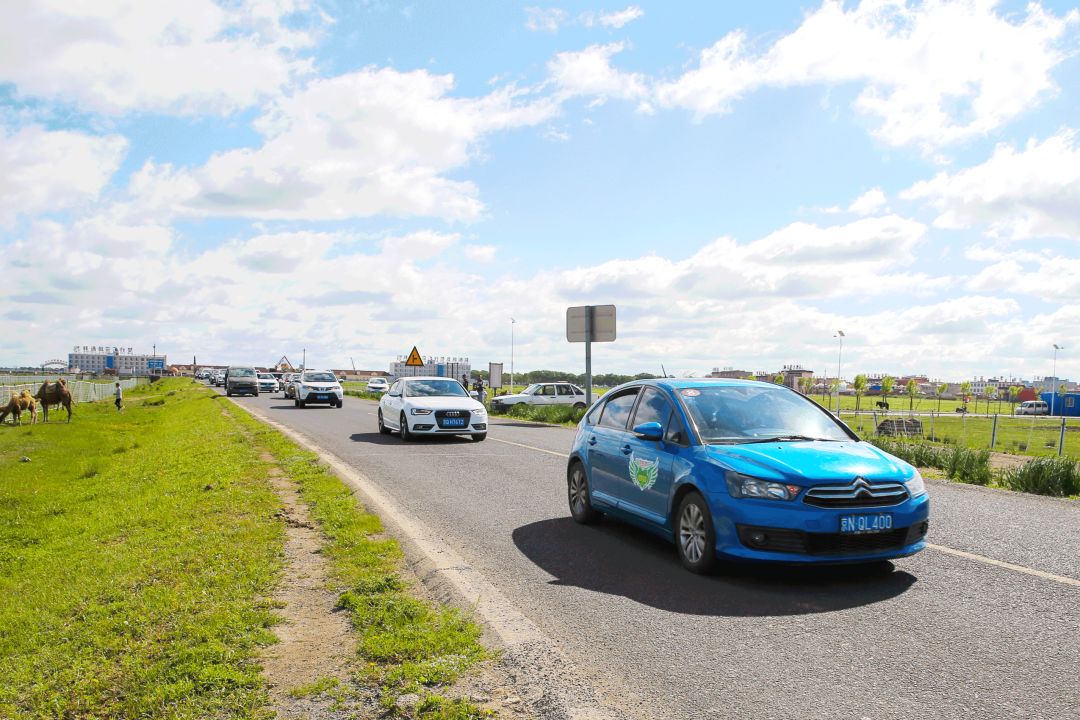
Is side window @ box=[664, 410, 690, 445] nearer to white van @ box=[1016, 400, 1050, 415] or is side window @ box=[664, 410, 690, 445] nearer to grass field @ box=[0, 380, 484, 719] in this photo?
grass field @ box=[0, 380, 484, 719]

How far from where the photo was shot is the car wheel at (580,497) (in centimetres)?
846

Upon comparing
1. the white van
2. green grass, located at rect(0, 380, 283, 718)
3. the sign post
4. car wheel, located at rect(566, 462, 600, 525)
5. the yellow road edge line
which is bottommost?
the white van

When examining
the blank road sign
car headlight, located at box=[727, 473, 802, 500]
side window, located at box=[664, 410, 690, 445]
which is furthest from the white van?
car headlight, located at box=[727, 473, 802, 500]

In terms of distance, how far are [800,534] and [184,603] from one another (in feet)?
13.6

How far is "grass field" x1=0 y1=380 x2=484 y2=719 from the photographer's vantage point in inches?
162

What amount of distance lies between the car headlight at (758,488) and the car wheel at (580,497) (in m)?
2.47

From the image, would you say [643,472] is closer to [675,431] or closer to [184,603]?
[675,431]

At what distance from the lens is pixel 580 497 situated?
861 centimetres

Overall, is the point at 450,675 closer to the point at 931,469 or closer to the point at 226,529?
the point at 226,529

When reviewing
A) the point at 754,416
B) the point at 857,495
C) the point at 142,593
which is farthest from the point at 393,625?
the point at 754,416

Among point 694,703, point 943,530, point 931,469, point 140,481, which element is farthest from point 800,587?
point 140,481

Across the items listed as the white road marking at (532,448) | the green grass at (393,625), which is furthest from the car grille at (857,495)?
the white road marking at (532,448)

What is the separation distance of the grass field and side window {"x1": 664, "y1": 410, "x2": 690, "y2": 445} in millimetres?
Answer: 2438

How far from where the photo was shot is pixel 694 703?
151 inches
